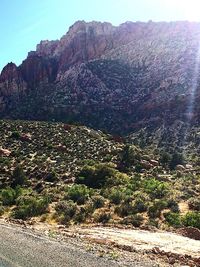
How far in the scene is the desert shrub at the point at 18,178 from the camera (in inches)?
1844

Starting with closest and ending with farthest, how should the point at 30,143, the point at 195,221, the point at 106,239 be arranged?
the point at 106,239
the point at 195,221
the point at 30,143

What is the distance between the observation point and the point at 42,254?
64.3ft

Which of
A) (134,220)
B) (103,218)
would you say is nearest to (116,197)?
(103,218)

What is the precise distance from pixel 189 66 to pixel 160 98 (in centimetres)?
1252

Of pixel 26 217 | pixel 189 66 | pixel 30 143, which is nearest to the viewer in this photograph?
pixel 26 217

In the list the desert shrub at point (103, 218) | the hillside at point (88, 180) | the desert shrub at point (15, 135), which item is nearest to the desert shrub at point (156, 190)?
the hillside at point (88, 180)

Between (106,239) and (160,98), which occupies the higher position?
(160,98)

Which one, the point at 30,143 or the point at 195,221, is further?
the point at 30,143

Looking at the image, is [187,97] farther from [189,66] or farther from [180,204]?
[180,204]

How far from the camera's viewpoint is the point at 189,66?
105 m

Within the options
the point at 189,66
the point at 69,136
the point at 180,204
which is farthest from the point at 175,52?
the point at 180,204

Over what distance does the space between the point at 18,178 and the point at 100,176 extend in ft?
27.8

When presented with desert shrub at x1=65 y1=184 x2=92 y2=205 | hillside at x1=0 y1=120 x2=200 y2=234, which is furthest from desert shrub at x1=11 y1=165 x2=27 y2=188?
desert shrub at x1=65 y1=184 x2=92 y2=205

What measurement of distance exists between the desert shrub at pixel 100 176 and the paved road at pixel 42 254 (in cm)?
2382
